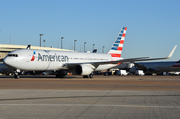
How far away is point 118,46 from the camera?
165 ft

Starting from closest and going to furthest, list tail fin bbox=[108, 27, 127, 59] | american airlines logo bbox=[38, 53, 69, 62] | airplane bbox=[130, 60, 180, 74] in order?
american airlines logo bbox=[38, 53, 69, 62] < tail fin bbox=[108, 27, 127, 59] < airplane bbox=[130, 60, 180, 74]

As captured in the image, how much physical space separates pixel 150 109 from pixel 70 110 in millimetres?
2900

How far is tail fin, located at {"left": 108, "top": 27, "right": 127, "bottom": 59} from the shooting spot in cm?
4981

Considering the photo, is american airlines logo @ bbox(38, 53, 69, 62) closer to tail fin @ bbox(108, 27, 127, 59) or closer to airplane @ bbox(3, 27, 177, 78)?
A: airplane @ bbox(3, 27, 177, 78)

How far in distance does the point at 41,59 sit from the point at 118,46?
59.2ft

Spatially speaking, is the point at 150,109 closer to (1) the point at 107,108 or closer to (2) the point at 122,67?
(1) the point at 107,108

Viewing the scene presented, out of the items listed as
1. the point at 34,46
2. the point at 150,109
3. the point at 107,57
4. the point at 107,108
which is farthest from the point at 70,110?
the point at 34,46

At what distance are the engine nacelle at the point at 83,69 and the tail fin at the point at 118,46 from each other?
1009cm

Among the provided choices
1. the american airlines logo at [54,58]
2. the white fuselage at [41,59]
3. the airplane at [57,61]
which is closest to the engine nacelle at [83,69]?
the airplane at [57,61]

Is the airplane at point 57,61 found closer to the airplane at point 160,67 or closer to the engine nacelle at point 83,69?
the engine nacelle at point 83,69

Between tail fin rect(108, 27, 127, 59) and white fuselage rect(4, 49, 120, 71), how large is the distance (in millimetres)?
6589

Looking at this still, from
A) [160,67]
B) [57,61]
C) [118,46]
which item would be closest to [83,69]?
[57,61]

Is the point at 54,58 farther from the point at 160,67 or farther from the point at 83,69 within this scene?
the point at 160,67

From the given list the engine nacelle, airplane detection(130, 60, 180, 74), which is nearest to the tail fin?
the engine nacelle
